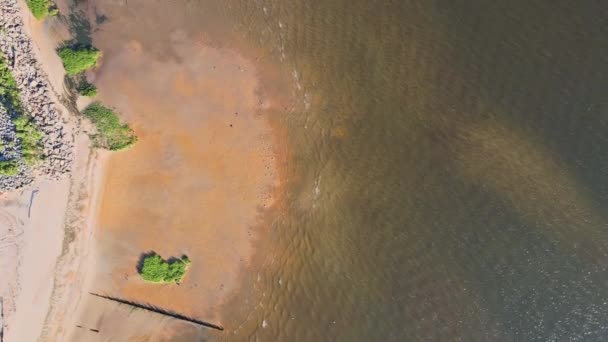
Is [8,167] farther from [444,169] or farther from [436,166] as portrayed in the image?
[444,169]

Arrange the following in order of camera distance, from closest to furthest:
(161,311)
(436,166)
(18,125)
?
(436,166) < (18,125) < (161,311)

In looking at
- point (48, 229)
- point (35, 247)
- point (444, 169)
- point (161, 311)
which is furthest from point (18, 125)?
point (444, 169)

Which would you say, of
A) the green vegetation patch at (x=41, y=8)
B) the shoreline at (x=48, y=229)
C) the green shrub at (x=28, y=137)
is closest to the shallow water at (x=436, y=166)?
the green vegetation patch at (x=41, y=8)

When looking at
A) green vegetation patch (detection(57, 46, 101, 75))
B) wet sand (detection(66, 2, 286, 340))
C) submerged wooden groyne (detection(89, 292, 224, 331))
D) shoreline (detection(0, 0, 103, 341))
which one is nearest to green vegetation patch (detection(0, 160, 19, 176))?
shoreline (detection(0, 0, 103, 341))

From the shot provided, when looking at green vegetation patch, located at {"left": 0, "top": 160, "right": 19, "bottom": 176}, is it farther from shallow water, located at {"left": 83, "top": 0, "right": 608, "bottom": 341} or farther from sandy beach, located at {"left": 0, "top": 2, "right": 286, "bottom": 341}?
shallow water, located at {"left": 83, "top": 0, "right": 608, "bottom": 341}

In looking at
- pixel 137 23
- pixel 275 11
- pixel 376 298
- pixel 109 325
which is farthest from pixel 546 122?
pixel 109 325
